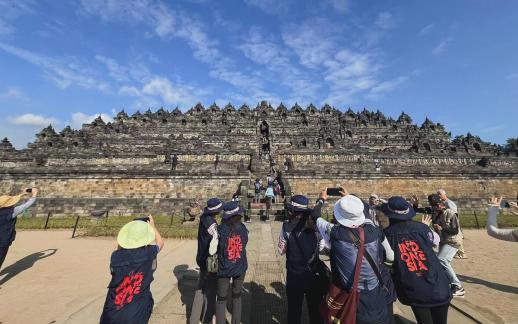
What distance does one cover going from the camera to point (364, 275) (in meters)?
2.76

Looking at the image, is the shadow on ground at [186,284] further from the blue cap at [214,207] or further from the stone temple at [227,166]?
the stone temple at [227,166]

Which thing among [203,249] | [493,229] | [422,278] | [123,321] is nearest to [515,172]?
[493,229]

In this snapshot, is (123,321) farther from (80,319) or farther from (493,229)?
(493,229)

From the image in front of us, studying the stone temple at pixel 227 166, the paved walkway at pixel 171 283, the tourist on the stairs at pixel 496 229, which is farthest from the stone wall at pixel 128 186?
the tourist on the stairs at pixel 496 229

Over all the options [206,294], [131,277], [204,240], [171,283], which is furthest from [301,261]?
[171,283]

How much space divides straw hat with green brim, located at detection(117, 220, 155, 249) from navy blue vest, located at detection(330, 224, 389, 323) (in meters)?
2.19

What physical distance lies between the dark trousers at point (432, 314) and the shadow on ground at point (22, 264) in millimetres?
9357

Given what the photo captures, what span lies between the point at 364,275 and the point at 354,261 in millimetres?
184

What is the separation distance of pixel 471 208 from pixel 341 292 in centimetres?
2019

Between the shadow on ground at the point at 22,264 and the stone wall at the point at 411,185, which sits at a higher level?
the stone wall at the point at 411,185

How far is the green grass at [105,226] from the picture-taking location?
462 inches

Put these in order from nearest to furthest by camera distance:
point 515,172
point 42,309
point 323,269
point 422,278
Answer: point 422,278 → point 323,269 → point 42,309 → point 515,172

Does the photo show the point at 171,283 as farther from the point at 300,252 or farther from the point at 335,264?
the point at 335,264

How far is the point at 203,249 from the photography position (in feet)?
13.8
